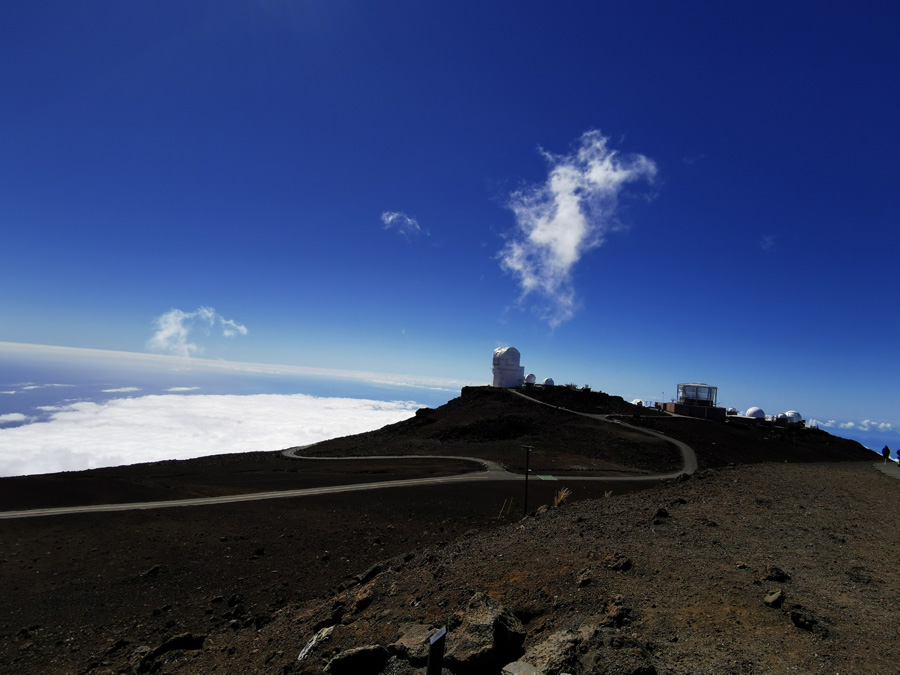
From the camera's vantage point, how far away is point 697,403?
5875 cm

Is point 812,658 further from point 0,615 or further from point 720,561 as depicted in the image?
point 0,615

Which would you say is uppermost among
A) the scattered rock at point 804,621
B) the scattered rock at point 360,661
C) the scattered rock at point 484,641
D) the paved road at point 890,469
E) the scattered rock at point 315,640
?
the paved road at point 890,469

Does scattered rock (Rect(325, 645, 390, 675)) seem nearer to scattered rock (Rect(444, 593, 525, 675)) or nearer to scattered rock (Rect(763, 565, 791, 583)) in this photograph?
scattered rock (Rect(444, 593, 525, 675))

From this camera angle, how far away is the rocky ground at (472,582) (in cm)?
516

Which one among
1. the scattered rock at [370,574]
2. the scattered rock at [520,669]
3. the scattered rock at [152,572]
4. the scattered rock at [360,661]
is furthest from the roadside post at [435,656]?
the scattered rock at [152,572]

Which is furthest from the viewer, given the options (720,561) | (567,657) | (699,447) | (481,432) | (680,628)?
(481,432)

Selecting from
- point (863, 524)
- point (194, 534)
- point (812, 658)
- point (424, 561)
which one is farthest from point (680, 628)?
point (194, 534)

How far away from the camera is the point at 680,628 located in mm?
5344

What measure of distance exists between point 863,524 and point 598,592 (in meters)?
9.83

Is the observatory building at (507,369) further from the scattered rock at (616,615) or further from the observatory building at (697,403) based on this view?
the scattered rock at (616,615)

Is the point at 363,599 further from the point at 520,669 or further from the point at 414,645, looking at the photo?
the point at 520,669

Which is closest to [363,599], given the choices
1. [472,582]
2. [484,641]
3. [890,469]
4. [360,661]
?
[472,582]

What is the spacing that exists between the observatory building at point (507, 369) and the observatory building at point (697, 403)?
20782 millimetres

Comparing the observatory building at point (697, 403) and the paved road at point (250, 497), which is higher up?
the observatory building at point (697, 403)
